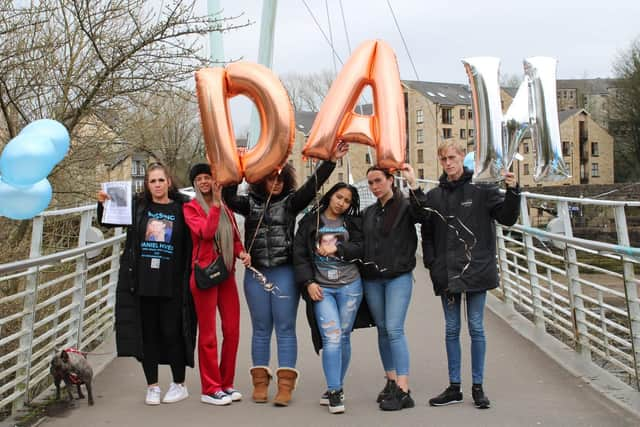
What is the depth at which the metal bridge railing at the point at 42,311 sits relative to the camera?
4961mm

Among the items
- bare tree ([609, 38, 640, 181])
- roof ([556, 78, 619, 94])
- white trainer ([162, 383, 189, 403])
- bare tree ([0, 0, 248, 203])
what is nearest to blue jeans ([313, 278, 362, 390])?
white trainer ([162, 383, 189, 403])

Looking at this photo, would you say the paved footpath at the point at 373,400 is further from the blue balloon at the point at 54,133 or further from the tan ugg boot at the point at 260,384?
the blue balloon at the point at 54,133

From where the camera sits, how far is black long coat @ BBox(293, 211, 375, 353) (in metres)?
5.05

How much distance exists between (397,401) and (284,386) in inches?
30.9

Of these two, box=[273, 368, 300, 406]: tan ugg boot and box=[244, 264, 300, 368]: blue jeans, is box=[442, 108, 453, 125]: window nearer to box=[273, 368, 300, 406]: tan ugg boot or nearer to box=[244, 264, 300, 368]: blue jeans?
box=[244, 264, 300, 368]: blue jeans

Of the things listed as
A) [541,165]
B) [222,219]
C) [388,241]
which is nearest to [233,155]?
[222,219]

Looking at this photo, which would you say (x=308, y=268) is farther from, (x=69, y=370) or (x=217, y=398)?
(x=69, y=370)

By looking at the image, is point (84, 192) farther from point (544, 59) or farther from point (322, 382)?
point (544, 59)

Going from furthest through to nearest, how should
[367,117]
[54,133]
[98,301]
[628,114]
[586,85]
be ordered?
[586,85] → [628,114] → [98,301] → [367,117] → [54,133]

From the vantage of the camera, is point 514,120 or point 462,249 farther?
point 462,249

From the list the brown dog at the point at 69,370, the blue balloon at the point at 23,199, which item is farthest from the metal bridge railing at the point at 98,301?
the blue balloon at the point at 23,199

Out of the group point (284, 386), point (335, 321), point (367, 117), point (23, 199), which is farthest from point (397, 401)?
point (23, 199)

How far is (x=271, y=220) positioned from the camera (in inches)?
204

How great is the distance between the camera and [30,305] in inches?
199
